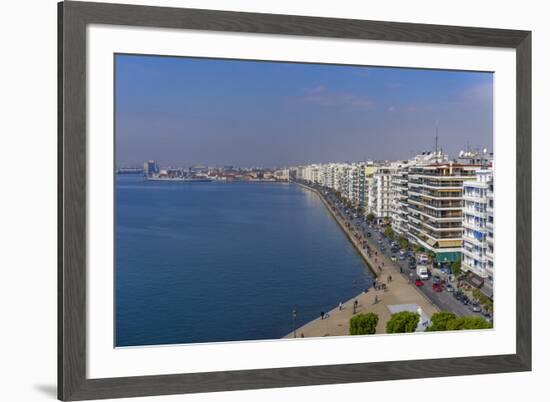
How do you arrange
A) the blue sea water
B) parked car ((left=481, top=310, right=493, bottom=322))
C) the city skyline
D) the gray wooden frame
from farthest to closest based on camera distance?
parked car ((left=481, top=310, right=493, bottom=322)) < the city skyline < the blue sea water < the gray wooden frame

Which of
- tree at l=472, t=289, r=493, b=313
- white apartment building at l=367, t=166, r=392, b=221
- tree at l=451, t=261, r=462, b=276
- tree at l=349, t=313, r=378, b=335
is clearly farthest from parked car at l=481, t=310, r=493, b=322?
white apartment building at l=367, t=166, r=392, b=221

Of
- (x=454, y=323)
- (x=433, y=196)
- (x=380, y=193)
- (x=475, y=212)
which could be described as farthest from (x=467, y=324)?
(x=380, y=193)

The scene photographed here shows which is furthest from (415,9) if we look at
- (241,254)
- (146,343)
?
(146,343)

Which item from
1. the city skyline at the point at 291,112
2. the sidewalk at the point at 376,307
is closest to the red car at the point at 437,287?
the sidewalk at the point at 376,307

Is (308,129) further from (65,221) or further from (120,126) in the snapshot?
(65,221)

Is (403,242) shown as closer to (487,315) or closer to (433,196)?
(433,196)

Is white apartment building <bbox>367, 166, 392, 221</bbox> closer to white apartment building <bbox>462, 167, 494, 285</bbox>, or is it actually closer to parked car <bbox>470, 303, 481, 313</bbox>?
white apartment building <bbox>462, 167, 494, 285</bbox>

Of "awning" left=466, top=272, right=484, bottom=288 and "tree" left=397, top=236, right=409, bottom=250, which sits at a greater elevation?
"tree" left=397, top=236, right=409, bottom=250

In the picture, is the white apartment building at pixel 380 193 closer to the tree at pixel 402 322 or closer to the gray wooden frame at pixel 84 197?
the tree at pixel 402 322
